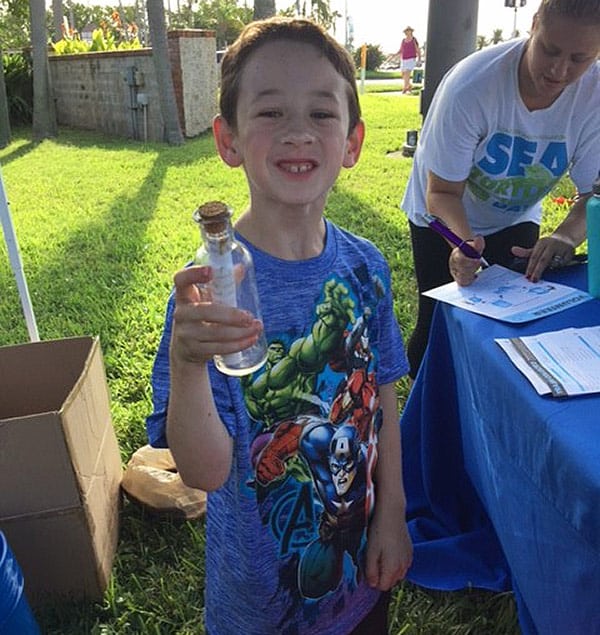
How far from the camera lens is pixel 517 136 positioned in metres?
1.83

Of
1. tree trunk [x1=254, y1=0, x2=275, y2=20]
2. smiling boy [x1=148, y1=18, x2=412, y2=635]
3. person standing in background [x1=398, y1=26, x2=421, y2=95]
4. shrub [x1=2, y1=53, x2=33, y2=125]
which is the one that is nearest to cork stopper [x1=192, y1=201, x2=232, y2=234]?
smiling boy [x1=148, y1=18, x2=412, y2=635]

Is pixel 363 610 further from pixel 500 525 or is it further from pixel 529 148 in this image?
pixel 529 148

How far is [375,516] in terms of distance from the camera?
1.28 meters

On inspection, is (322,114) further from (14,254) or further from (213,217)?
(14,254)

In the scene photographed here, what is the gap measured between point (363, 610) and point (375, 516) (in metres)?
0.19

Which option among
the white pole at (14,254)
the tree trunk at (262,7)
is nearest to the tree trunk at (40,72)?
the tree trunk at (262,7)

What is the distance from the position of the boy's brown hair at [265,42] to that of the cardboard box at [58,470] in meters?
0.91

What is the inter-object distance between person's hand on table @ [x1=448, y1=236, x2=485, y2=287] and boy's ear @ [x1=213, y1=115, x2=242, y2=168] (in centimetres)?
84

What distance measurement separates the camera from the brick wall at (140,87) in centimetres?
940

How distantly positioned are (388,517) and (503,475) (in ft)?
0.95

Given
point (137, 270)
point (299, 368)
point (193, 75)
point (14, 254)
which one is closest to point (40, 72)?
point (193, 75)

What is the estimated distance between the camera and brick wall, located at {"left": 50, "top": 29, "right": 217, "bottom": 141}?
9398mm

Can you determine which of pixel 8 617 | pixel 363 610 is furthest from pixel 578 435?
pixel 8 617

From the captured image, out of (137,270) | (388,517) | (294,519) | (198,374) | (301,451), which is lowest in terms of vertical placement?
(137,270)
